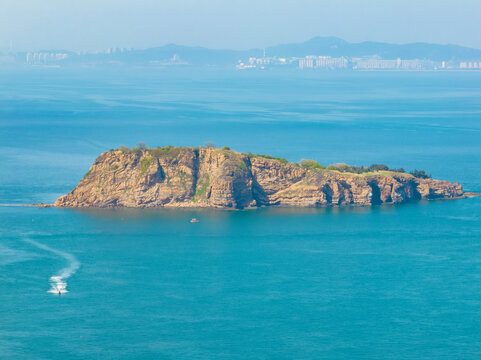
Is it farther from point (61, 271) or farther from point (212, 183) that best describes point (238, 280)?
point (212, 183)

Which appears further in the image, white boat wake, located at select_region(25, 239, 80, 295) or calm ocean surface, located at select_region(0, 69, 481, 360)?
white boat wake, located at select_region(25, 239, 80, 295)

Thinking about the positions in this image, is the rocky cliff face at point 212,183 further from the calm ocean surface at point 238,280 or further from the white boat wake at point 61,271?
the white boat wake at point 61,271

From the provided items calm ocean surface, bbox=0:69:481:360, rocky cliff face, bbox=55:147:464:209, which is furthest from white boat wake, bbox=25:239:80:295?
rocky cliff face, bbox=55:147:464:209

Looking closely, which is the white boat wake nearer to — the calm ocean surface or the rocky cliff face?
the calm ocean surface

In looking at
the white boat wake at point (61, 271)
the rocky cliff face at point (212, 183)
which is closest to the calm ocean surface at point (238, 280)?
the white boat wake at point (61, 271)


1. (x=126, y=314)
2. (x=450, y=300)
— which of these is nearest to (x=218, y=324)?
(x=126, y=314)
